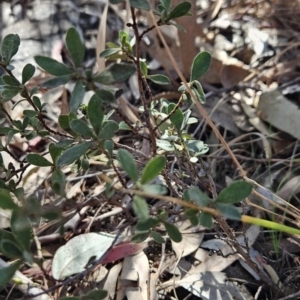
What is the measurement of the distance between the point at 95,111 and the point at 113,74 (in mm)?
80

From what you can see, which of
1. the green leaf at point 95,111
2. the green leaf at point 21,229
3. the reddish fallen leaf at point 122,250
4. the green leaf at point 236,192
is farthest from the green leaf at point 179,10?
the reddish fallen leaf at point 122,250

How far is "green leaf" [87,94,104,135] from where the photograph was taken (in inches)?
33.8

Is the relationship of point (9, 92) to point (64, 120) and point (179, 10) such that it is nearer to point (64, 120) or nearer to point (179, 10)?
point (64, 120)

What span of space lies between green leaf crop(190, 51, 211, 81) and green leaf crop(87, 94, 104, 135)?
280 mm

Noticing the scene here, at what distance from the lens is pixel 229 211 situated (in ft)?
2.76

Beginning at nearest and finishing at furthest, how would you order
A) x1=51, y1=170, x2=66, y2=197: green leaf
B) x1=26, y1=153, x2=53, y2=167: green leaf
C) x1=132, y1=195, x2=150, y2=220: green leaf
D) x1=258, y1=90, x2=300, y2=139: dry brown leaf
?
x1=132, y1=195, x2=150, y2=220: green leaf, x1=51, y1=170, x2=66, y2=197: green leaf, x1=26, y1=153, x2=53, y2=167: green leaf, x1=258, y1=90, x2=300, y2=139: dry brown leaf

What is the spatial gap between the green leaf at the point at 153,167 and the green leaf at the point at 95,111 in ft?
0.38

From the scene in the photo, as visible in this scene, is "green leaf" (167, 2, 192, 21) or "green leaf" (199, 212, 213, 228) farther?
"green leaf" (167, 2, 192, 21)

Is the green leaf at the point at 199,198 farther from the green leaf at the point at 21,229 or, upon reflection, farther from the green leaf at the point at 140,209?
the green leaf at the point at 21,229

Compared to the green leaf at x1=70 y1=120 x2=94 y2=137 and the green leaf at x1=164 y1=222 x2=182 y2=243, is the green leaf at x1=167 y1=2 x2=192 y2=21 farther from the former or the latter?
the green leaf at x1=164 y1=222 x2=182 y2=243

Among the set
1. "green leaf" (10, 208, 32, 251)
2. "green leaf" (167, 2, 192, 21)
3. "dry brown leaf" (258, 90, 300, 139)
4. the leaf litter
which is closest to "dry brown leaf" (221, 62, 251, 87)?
the leaf litter

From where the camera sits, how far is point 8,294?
4.17 ft

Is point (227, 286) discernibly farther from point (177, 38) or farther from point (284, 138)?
point (177, 38)

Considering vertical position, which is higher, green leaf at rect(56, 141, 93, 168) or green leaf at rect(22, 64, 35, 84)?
green leaf at rect(22, 64, 35, 84)
